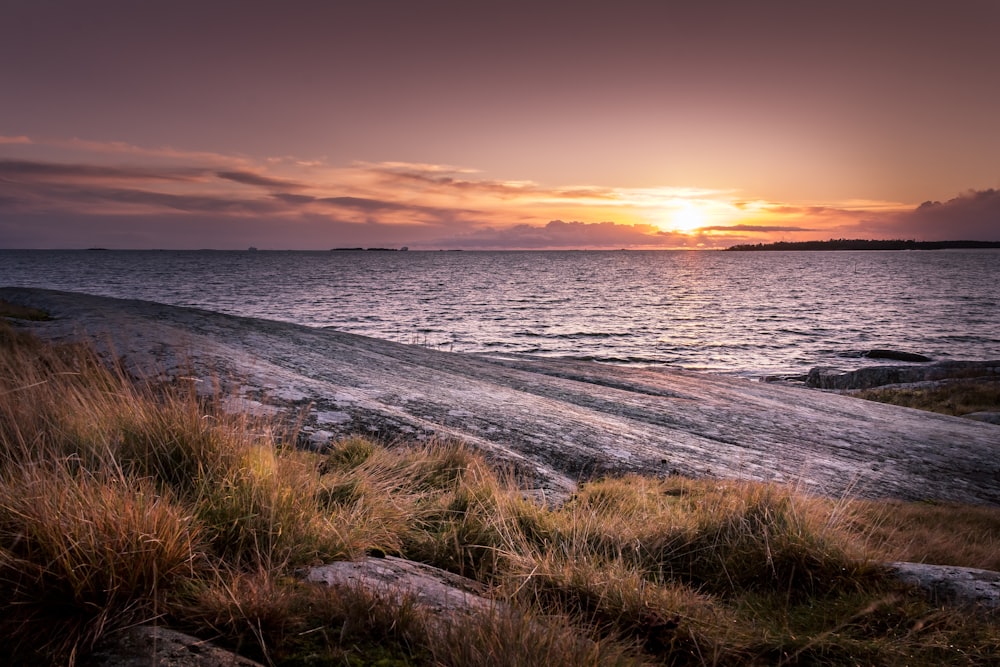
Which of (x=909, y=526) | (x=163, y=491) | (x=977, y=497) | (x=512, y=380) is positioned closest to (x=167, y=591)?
(x=163, y=491)

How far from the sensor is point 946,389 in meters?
25.8

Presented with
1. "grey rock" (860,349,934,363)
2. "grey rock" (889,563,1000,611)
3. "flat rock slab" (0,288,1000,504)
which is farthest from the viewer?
"grey rock" (860,349,934,363)

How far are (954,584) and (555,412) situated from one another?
24.7ft

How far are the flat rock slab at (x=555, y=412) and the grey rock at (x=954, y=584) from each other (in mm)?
3749

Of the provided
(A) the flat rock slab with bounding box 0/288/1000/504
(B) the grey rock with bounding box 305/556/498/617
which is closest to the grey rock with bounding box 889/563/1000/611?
(B) the grey rock with bounding box 305/556/498/617

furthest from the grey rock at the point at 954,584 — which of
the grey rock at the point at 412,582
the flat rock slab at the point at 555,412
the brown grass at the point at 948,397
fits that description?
the brown grass at the point at 948,397

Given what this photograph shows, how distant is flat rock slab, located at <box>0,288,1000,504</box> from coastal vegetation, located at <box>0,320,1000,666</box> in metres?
1.50

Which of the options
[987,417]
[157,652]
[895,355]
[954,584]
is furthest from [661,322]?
[157,652]

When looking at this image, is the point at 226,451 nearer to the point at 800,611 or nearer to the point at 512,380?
the point at 800,611

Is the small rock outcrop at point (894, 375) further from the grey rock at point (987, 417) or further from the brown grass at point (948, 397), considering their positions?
the grey rock at point (987, 417)

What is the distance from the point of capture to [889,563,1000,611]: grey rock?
3766mm

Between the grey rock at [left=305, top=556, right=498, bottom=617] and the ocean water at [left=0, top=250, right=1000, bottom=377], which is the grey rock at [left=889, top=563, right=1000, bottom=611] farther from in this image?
the ocean water at [left=0, top=250, right=1000, bottom=377]

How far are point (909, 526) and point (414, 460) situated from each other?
5995mm

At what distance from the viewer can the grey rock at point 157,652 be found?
7.84 ft
